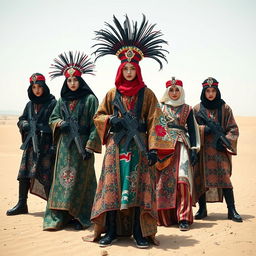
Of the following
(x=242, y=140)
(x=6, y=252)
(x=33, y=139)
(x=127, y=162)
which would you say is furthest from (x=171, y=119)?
(x=242, y=140)

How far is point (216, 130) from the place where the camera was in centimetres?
708

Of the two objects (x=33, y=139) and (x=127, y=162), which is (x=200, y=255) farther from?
(x=33, y=139)

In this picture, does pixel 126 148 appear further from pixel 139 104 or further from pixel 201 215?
pixel 201 215

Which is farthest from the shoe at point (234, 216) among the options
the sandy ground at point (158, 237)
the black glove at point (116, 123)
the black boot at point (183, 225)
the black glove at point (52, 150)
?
the black glove at point (52, 150)

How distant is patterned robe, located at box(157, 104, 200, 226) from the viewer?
254 inches

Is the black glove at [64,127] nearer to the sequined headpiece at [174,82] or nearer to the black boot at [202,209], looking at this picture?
the sequined headpiece at [174,82]

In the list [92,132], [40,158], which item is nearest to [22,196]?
[40,158]

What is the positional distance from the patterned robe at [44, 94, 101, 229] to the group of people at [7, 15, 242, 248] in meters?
0.02

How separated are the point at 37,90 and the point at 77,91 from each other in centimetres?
112

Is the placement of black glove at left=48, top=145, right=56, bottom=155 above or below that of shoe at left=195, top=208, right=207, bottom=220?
above

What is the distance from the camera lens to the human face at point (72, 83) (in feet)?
21.3

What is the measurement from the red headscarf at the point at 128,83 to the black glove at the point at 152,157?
33.9 inches

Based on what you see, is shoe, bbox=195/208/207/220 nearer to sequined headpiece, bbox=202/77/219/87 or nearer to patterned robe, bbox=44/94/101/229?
patterned robe, bbox=44/94/101/229

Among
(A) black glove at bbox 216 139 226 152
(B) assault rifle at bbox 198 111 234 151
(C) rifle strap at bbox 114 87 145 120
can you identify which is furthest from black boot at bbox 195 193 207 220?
(C) rifle strap at bbox 114 87 145 120
